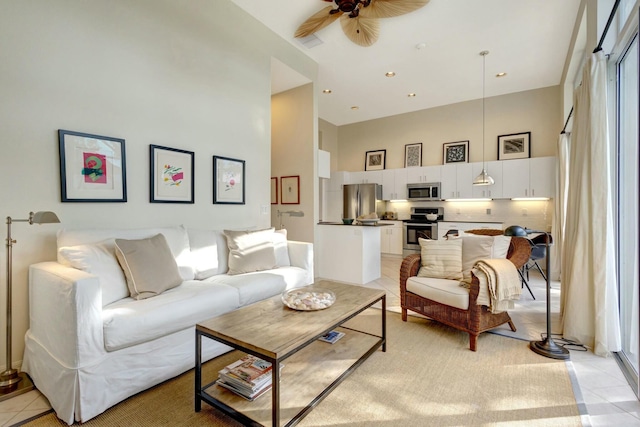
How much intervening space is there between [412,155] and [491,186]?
72.9 inches

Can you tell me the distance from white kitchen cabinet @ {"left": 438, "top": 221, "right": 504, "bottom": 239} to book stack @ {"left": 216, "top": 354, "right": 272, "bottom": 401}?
5099 mm


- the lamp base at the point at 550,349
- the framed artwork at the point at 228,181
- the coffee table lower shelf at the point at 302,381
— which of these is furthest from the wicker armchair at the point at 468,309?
the framed artwork at the point at 228,181

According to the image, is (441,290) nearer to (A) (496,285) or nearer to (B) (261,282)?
(A) (496,285)

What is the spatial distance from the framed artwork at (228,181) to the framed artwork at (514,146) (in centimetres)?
522

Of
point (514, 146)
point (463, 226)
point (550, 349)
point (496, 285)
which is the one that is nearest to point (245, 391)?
point (496, 285)

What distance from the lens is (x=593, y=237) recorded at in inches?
92.3

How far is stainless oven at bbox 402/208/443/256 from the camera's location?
6.44 metres

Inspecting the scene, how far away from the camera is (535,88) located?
5.70 meters

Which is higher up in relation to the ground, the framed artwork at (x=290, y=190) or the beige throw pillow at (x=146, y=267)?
the framed artwork at (x=290, y=190)

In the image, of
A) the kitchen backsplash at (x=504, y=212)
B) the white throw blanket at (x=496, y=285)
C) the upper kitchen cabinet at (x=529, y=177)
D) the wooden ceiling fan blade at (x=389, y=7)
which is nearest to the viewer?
the white throw blanket at (x=496, y=285)

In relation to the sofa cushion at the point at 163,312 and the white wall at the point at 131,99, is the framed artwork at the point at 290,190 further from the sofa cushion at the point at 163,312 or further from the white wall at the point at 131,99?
the sofa cushion at the point at 163,312

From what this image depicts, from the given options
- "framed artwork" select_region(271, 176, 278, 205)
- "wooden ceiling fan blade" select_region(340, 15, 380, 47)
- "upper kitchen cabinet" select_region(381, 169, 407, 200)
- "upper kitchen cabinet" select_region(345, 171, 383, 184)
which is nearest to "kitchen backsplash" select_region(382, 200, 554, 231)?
"upper kitchen cabinet" select_region(381, 169, 407, 200)

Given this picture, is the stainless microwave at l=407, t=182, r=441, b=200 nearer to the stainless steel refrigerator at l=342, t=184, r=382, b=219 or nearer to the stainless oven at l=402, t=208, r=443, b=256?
the stainless oven at l=402, t=208, r=443, b=256

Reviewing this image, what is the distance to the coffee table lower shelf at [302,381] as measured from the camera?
154cm
